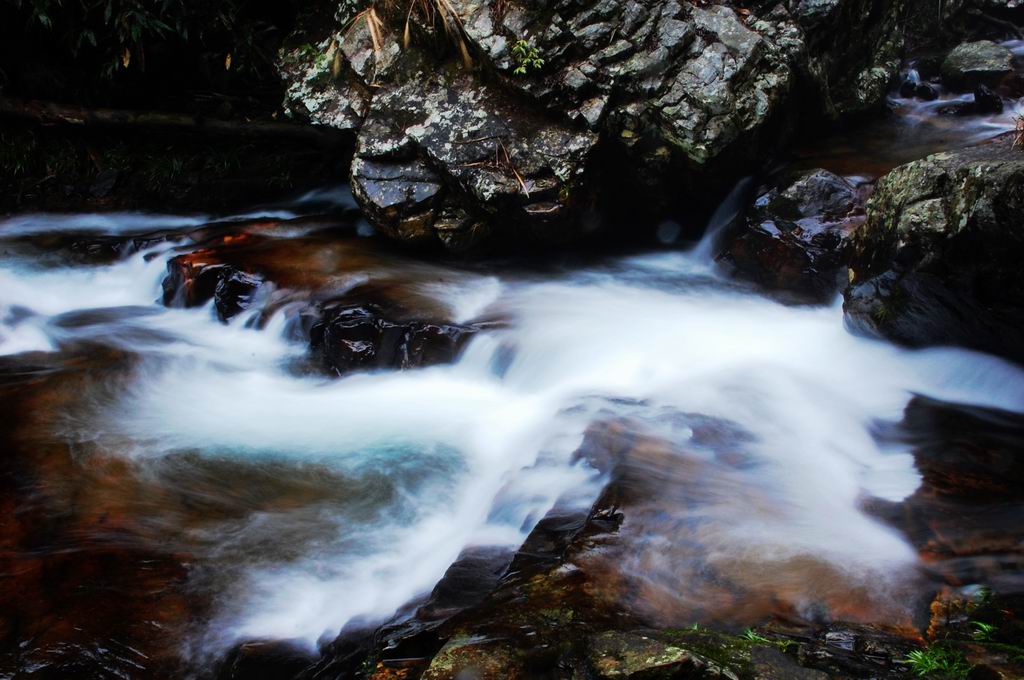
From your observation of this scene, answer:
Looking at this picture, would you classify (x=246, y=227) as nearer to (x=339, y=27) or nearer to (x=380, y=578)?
(x=339, y=27)

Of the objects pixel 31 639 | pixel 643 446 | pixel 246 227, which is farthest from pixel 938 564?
pixel 246 227

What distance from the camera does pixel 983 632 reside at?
8.35 feet

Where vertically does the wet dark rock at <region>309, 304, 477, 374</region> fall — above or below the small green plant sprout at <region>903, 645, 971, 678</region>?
above

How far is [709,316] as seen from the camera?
5.99m

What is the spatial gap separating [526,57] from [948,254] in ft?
11.8

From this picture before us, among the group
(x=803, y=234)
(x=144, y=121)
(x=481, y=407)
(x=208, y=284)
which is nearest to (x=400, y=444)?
(x=481, y=407)

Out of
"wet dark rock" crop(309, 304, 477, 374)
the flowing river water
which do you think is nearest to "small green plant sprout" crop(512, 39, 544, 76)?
the flowing river water

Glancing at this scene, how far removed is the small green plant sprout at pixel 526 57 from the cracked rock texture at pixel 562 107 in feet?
0.14

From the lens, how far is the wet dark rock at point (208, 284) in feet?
19.7

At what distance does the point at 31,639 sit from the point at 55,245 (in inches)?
232

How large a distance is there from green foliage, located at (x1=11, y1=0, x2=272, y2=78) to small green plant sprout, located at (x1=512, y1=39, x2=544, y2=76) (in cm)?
341

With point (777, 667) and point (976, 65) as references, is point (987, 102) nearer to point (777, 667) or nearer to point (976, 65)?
point (976, 65)

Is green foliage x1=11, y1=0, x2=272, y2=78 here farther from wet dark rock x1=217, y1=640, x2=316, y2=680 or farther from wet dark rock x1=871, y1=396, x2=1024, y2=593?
wet dark rock x1=871, y1=396, x2=1024, y2=593

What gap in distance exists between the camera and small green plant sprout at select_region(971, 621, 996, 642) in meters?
2.50
